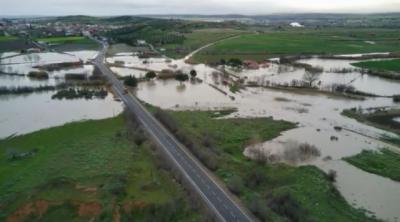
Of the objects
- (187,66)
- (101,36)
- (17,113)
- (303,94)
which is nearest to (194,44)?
(187,66)

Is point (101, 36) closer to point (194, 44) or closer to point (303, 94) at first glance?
point (194, 44)

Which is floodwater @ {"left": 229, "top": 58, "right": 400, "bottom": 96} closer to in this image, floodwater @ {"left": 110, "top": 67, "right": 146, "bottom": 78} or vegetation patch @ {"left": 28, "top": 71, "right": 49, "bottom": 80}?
floodwater @ {"left": 110, "top": 67, "right": 146, "bottom": 78}

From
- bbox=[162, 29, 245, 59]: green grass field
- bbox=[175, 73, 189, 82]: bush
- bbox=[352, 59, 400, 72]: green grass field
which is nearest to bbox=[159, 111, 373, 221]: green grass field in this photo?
bbox=[175, 73, 189, 82]: bush

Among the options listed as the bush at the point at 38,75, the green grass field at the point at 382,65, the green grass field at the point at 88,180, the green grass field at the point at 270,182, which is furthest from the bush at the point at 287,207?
Result: the green grass field at the point at 382,65

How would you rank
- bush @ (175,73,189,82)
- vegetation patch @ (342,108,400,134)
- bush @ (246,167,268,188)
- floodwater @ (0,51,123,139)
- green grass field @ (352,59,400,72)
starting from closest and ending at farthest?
1. bush @ (246,167,268,188)
2. vegetation patch @ (342,108,400,134)
3. floodwater @ (0,51,123,139)
4. bush @ (175,73,189,82)
5. green grass field @ (352,59,400,72)

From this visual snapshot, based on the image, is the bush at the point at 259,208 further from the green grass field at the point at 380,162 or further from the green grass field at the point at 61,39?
the green grass field at the point at 61,39

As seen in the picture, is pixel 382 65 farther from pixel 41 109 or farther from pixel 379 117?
pixel 41 109
